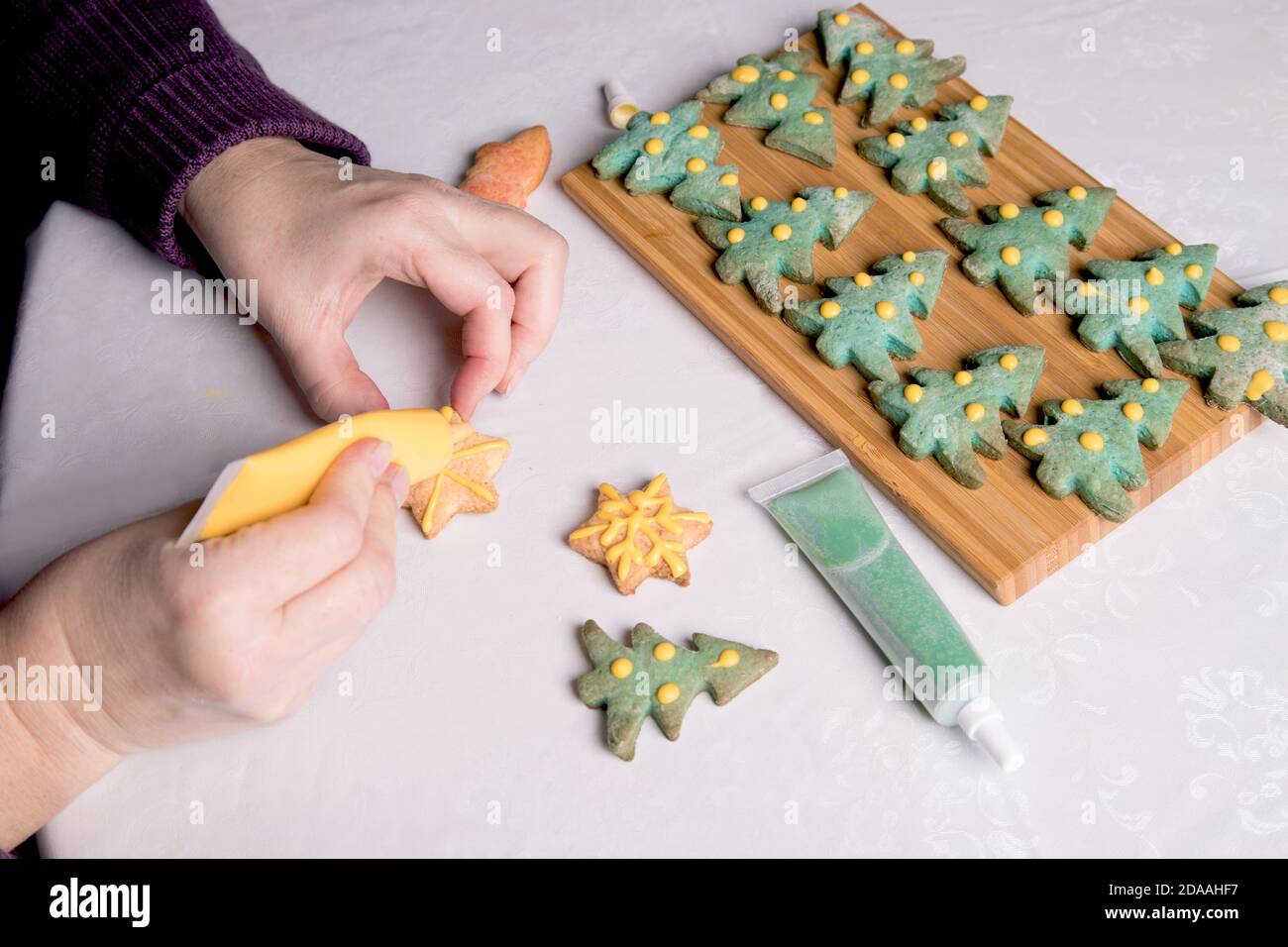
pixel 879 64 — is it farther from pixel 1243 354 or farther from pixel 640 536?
pixel 640 536

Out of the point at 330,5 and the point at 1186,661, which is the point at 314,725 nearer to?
the point at 1186,661

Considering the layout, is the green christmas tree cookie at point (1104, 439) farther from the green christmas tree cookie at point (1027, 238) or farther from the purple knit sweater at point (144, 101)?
the purple knit sweater at point (144, 101)

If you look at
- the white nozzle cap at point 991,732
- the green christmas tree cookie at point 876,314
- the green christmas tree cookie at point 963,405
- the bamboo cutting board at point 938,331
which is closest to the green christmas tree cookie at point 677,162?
the bamboo cutting board at point 938,331

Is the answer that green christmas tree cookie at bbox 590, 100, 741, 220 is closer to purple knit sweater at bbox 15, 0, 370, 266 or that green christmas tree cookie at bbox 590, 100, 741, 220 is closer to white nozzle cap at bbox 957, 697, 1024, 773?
purple knit sweater at bbox 15, 0, 370, 266

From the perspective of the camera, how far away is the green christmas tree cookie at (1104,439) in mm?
896

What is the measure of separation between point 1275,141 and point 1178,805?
2.30ft

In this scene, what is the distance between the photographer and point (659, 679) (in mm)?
834

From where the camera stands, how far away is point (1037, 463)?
0.92 metres

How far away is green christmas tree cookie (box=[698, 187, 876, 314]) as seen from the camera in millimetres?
1021

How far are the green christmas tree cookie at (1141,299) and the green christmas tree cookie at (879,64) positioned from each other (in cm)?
26

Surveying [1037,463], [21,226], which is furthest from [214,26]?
[1037,463]

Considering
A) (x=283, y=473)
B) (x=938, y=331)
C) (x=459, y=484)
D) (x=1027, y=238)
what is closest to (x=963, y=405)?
(x=938, y=331)

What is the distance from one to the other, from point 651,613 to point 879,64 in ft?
2.07

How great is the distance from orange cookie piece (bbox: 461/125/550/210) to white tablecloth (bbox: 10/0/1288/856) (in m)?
0.03
